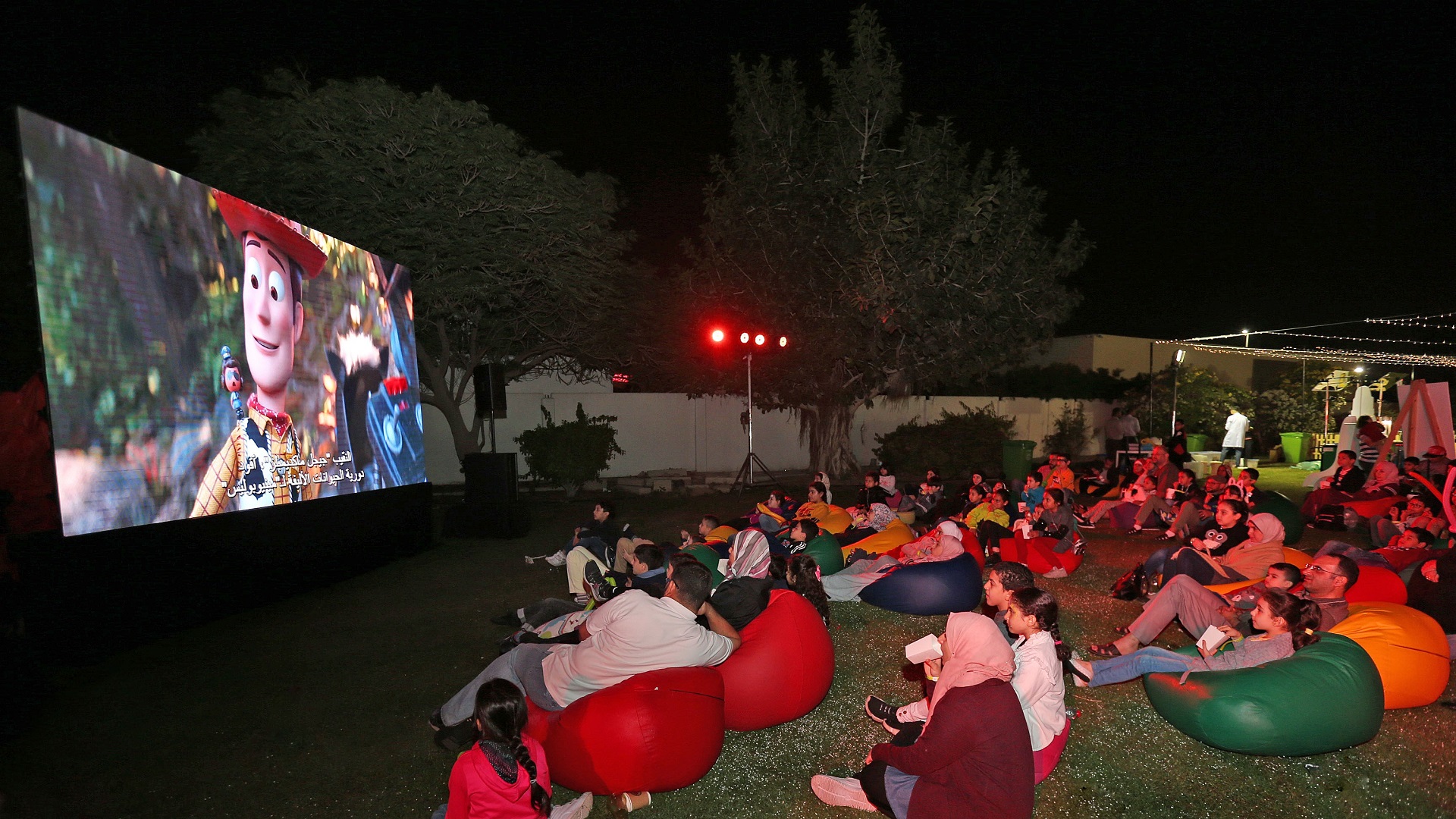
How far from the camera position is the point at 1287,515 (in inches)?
337

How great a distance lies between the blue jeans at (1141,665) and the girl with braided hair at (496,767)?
141 inches

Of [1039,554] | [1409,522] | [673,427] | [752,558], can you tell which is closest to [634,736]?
[752,558]

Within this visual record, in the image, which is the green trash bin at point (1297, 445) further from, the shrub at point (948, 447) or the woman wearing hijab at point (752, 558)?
the woman wearing hijab at point (752, 558)

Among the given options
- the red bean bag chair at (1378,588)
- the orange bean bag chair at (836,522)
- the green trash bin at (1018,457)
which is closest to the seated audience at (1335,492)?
the red bean bag chair at (1378,588)

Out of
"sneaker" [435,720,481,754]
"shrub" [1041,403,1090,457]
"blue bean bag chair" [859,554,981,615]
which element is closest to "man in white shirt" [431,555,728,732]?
"sneaker" [435,720,481,754]

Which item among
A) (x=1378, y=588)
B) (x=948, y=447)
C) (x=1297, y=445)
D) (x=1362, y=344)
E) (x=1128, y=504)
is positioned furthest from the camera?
(x=1297, y=445)

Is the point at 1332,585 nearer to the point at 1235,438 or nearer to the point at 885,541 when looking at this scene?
the point at 885,541

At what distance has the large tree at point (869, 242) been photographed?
43.3 ft

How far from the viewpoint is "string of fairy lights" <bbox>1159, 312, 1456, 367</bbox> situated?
1349 cm

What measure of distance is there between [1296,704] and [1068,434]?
65.4ft

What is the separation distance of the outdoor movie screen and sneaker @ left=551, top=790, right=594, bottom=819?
396 centimetres

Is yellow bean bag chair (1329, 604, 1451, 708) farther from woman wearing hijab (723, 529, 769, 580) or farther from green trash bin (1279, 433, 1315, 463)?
green trash bin (1279, 433, 1315, 463)

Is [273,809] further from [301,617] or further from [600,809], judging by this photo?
[301,617]

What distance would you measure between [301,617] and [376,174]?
6.52 metres
